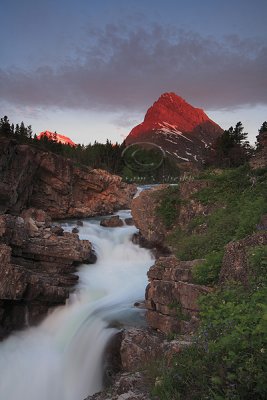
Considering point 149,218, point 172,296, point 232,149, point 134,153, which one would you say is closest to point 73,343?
point 172,296

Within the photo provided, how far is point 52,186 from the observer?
32812mm

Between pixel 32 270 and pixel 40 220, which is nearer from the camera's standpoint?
pixel 32 270

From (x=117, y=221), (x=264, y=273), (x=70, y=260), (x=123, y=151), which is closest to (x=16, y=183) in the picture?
(x=117, y=221)

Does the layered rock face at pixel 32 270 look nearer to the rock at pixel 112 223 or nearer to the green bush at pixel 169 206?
the green bush at pixel 169 206

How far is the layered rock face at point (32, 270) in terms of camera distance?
12922 mm

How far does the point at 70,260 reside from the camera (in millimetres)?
16359

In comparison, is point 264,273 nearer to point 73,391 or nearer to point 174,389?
point 174,389

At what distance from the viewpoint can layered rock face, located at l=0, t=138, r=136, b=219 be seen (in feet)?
96.2

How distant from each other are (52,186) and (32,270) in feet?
60.0

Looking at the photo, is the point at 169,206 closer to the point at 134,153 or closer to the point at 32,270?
the point at 32,270

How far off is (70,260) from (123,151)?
57.2 metres

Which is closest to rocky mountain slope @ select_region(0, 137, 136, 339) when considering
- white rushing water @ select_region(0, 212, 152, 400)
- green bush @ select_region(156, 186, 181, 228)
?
white rushing water @ select_region(0, 212, 152, 400)

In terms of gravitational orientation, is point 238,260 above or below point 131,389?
above

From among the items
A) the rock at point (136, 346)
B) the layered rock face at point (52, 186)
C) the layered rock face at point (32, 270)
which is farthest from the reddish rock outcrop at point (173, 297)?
the layered rock face at point (52, 186)
